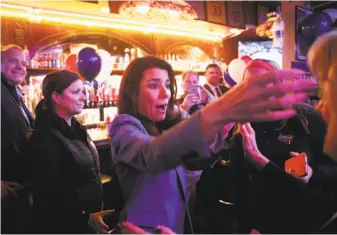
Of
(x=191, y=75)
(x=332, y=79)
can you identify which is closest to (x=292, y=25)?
(x=191, y=75)

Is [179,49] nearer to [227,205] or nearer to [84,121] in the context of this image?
[84,121]

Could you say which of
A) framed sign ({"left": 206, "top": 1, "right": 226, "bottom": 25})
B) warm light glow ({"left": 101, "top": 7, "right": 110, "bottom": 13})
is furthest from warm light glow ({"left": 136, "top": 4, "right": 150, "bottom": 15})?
framed sign ({"left": 206, "top": 1, "right": 226, "bottom": 25})

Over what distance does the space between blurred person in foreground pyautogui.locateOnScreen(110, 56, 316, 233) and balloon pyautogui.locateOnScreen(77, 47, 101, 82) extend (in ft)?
6.96

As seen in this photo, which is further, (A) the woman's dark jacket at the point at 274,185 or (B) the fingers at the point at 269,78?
(A) the woman's dark jacket at the point at 274,185

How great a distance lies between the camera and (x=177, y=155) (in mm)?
547

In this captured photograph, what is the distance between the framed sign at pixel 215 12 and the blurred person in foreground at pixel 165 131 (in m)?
4.18

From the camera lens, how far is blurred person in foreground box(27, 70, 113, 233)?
4.83ft

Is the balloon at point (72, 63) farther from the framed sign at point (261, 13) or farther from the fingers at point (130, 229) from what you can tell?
the framed sign at point (261, 13)

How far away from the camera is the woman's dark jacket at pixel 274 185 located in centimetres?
112

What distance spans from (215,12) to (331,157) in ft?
14.8

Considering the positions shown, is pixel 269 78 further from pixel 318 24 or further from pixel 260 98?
pixel 318 24

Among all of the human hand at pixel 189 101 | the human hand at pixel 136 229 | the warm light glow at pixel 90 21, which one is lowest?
the human hand at pixel 136 229

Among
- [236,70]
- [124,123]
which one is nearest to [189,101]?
[236,70]

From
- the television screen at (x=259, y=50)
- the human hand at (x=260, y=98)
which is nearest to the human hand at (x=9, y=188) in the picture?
the human hand at (x=260, y=98)
